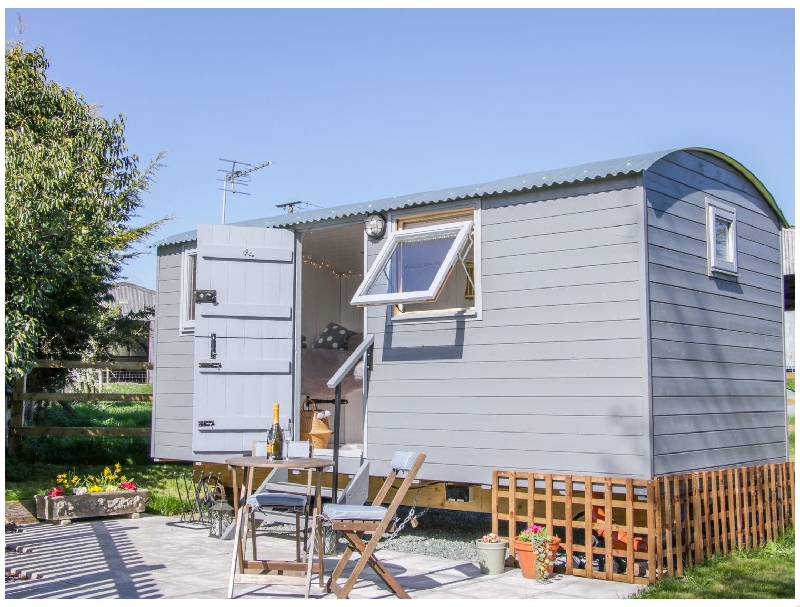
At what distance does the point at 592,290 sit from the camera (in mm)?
6887

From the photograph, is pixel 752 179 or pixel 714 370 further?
pixel 752 179

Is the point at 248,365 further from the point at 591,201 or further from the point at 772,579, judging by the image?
the point at 772,579

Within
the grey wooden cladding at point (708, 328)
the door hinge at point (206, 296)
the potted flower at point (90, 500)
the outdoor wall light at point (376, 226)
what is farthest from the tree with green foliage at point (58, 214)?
the grey wooden cladding at point (708, 328)

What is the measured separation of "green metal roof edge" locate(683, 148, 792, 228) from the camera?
25.3ft

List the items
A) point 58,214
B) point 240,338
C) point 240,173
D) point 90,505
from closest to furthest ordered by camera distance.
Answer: point 240,338, point 58,214, point 90,505, point 240,173

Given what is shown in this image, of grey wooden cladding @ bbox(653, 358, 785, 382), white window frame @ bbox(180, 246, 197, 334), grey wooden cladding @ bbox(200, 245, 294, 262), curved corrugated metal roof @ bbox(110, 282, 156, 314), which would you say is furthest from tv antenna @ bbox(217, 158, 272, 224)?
curved corrugated metal roof @ bbox(110, 282, 156, 314)

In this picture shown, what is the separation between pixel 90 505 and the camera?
30.9 feet

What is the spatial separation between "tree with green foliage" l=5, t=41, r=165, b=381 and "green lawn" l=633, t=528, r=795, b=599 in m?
6.18

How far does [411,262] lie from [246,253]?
1734 millimetres

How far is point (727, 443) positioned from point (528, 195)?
8.77 feet

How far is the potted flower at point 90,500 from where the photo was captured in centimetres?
920

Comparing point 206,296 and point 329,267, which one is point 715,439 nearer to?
point 206,296

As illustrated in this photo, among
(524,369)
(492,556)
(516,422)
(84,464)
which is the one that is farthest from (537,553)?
(84,464)

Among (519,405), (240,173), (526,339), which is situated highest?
(240,173)
